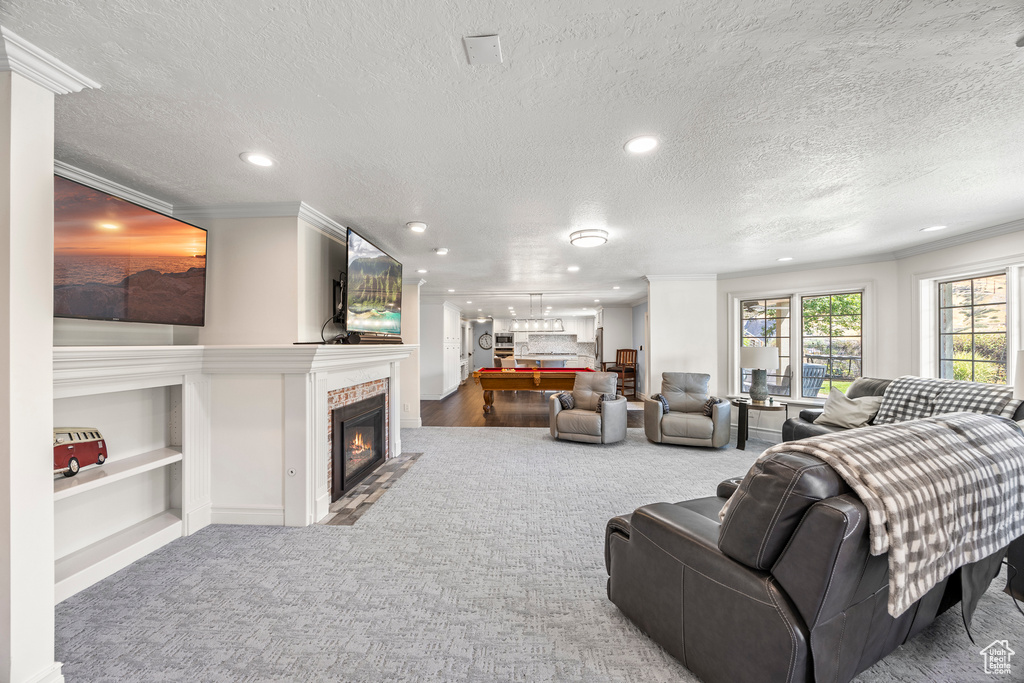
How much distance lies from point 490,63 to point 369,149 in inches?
37.4

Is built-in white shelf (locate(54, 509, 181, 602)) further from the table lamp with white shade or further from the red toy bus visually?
the table lamp with white shade

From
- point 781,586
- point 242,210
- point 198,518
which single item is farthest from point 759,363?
point 198,518

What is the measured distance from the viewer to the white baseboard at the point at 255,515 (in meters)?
2.85

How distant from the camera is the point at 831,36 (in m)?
1.32

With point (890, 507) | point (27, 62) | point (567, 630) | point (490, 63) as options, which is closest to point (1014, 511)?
point (890, 507)

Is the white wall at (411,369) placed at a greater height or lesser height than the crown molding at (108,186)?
lesser

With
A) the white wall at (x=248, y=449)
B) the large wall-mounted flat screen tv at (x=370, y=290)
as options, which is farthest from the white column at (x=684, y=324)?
the white wall at (x=248, y=449)

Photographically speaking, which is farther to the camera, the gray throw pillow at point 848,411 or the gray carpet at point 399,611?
the gray throw pillow at point 848,411

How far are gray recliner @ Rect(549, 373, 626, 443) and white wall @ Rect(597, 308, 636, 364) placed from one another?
16.5ft

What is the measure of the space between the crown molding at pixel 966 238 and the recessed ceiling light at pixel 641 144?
3.79m

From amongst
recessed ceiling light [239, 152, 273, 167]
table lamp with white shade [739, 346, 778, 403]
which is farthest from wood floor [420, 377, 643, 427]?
recessed ceiling light [239, 152, 273, 167]

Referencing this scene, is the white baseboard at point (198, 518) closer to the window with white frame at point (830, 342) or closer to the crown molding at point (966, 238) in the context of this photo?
the window with white frame at point (830, 342)

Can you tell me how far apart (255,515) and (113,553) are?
733 mm

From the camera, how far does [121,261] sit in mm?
2219
